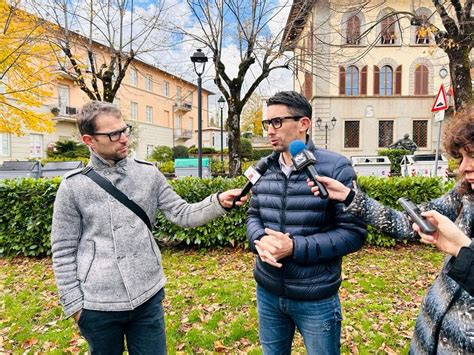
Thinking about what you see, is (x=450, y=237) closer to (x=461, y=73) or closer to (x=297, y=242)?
(x=297, y=242)

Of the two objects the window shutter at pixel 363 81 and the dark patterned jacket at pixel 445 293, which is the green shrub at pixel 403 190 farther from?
the window shutter at pixel 363 81

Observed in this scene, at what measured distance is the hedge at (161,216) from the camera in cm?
595

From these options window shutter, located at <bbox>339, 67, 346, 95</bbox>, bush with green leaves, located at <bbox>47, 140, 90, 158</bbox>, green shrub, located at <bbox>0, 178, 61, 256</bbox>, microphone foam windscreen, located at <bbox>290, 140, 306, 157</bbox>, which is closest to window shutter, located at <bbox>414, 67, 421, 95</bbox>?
window shutter, located at <bbox>339, 67, 346, 95</bbox>

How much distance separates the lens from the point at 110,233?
1.93 m

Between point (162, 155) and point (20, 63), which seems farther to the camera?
point (162, 155)

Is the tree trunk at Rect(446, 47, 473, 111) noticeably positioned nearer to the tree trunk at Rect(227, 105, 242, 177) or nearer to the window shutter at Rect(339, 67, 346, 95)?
the tree trunk at Rect(227, 105, 242, 177)

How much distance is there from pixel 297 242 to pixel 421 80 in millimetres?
28323

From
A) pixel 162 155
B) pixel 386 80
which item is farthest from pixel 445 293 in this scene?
pixel 162 155

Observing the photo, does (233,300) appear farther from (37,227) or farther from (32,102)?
(32,102)

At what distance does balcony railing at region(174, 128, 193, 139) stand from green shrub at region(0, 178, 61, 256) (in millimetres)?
37111

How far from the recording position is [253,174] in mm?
2061

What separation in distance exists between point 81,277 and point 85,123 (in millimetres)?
882

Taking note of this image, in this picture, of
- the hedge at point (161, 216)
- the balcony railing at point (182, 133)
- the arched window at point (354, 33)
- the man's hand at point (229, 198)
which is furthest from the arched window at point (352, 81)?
the man's hand at point (229, 198)

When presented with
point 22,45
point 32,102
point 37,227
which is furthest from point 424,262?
point 32,102
